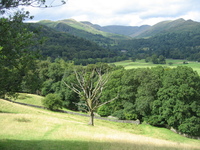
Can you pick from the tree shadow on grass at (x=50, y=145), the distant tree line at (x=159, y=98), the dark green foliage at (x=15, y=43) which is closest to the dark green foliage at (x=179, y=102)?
the distant tree line at (x=159, y=98)

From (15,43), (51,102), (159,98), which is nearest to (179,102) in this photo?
(159,98)

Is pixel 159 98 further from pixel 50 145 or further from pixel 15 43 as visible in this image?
pixel 15 43

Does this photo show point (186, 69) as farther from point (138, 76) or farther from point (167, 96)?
point (138, 76)

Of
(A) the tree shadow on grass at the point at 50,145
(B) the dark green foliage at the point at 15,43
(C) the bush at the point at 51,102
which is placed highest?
(B) the dark green foliage at the point at 15,43

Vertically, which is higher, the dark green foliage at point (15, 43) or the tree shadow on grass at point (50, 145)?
the dark green foliage at point (15, 43)

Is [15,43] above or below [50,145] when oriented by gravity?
above

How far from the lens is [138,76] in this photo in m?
57.8

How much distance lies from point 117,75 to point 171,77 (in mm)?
19380

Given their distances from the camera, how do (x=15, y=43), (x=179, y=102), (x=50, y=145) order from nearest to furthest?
(x=15, y=43) < (x=50, y=145) < (x=179, y=102)

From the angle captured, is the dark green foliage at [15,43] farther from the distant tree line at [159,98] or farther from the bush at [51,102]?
the bush at [51,102]

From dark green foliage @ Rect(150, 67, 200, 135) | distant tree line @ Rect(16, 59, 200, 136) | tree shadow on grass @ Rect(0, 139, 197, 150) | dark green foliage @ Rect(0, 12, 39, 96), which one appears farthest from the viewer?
distant tree line @ Rect(16, 59, 200, 136)

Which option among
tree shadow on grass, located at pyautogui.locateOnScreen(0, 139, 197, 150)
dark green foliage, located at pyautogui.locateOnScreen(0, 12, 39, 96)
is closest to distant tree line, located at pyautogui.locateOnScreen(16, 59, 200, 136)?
tree shadow on grass, located at pyautogui.locateOnScreen(0, 139, 197, 150)

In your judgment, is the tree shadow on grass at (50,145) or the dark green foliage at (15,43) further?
the tree shadow on grass at (50,145)

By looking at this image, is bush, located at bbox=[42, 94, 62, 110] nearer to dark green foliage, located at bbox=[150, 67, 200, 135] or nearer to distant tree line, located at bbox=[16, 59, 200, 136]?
distant tree line, located at bbox=[16, 59, 200, 136]
